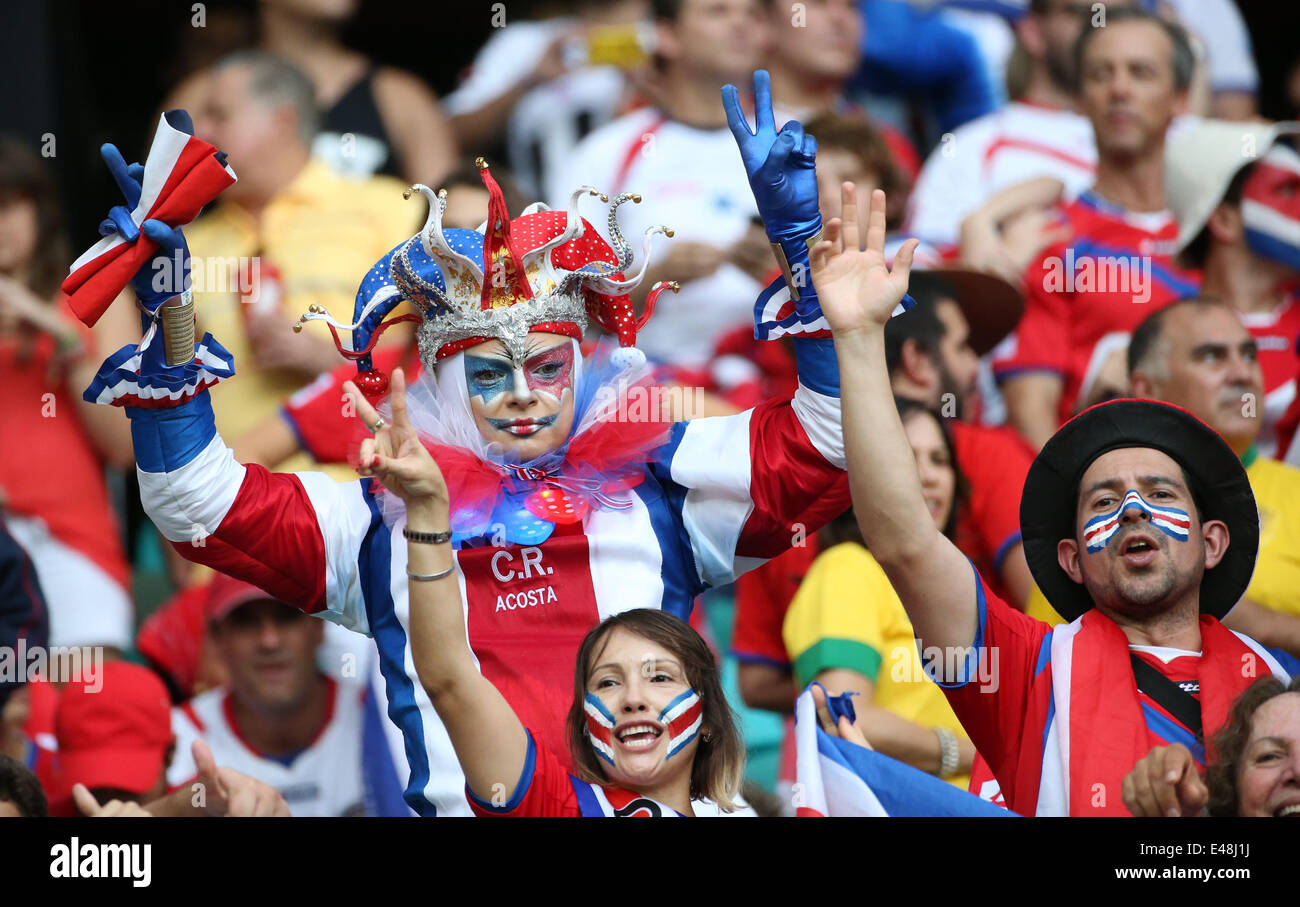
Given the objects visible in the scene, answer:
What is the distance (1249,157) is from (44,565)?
141 inches

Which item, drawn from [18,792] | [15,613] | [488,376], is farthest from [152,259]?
[15,613]

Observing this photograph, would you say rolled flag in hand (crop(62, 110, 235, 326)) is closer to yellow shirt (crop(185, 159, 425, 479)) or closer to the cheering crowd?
the cheering crowd

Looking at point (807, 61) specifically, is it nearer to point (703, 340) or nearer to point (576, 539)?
point (703, 340)

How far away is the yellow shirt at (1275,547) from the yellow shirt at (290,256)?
227 centimetres

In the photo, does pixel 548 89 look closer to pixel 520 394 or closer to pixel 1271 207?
pixel 1271 207

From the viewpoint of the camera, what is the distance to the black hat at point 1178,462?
3877mm

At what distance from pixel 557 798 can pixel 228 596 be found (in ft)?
6.39

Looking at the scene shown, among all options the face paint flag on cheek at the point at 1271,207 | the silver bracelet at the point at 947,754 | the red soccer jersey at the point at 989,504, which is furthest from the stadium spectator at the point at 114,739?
the face paint flag on cheek at the point at 1271,207

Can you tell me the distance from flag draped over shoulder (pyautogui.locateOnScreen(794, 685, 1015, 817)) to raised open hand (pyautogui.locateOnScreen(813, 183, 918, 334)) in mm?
730

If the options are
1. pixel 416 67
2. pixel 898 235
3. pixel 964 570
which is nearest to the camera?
pixel 964 570

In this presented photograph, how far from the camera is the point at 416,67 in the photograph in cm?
686

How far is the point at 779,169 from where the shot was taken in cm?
367
